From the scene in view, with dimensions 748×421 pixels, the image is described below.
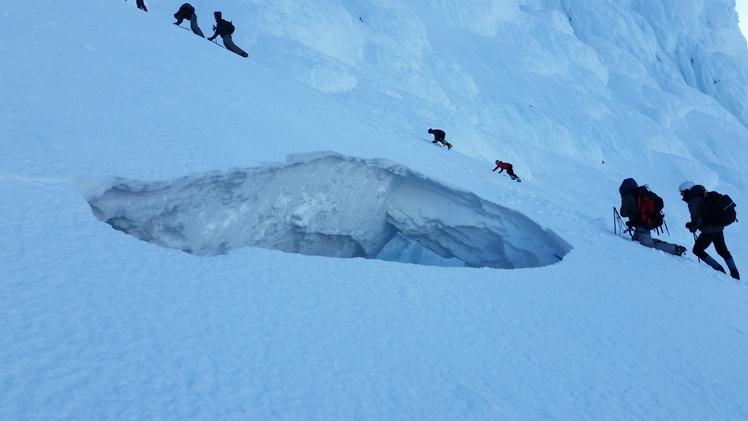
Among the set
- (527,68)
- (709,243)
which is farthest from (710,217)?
(527,68)

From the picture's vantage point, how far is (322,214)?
5586 millimetres

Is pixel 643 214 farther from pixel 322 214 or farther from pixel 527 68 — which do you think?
pixel 527 68

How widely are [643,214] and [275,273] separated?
543 cm

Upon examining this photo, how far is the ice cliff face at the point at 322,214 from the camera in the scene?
9.66 feet

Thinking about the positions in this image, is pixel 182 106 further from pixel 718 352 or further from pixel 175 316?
pixel 718 352

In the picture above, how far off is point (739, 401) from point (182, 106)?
→ 14.4 ft

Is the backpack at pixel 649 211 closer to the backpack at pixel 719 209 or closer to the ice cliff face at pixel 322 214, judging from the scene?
the backpack at pixel 719 209

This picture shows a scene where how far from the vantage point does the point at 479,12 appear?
2286cm

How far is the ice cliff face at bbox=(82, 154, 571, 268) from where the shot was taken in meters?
2.95

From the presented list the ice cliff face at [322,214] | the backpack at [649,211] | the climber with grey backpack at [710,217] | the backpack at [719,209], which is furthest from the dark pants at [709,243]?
the ice cliff face at [322,214]

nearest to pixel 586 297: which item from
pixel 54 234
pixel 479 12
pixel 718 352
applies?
pixel 718 352

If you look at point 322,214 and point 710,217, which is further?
point 322,214

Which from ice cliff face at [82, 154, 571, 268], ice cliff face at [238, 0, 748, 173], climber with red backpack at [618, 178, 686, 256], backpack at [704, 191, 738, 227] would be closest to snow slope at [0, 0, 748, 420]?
ice cliff face at [82, 154, 571, 268]

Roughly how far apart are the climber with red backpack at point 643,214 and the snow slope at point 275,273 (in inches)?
16.0
